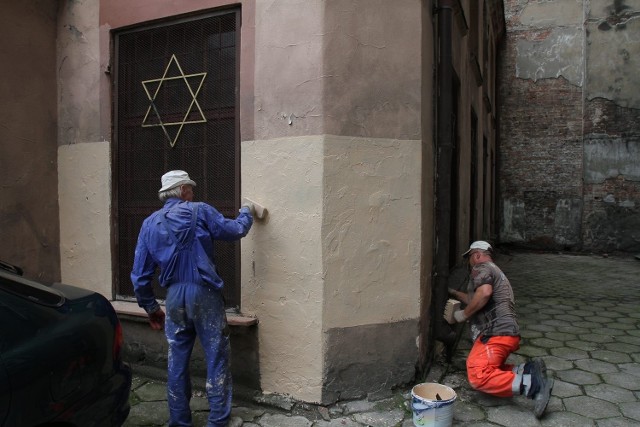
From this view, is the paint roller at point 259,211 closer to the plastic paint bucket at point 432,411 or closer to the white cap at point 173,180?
the white cap at point 173,180

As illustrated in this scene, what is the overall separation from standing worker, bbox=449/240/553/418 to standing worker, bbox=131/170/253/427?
1.99 meters

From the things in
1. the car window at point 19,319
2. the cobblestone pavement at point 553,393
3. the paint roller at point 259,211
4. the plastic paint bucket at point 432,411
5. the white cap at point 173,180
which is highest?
the white cap at point 173,180

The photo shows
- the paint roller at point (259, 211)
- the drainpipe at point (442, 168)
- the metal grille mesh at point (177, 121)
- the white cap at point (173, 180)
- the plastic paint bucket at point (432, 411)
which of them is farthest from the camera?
the drainpipe at point (442, 168)

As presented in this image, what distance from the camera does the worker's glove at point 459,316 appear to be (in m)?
4.02

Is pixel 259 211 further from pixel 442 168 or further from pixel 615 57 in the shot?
pixel 615 57

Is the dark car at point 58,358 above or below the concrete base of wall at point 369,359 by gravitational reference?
above

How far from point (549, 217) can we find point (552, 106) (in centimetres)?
348

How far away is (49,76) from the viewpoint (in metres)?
4.89

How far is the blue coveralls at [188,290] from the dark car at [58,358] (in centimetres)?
60

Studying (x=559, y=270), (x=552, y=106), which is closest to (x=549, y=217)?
(x=552, y=106)

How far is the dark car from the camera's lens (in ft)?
6.61

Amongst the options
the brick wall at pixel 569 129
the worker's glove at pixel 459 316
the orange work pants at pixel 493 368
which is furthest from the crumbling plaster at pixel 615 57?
the orange work pants at pixel 493 368

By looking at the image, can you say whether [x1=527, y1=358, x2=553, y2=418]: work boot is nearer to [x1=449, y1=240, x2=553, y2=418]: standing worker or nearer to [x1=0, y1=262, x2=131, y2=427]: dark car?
[x1=449, y1=240, x2=553, y2=418]: standing worker

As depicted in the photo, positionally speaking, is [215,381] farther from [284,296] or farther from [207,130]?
[207,130]
